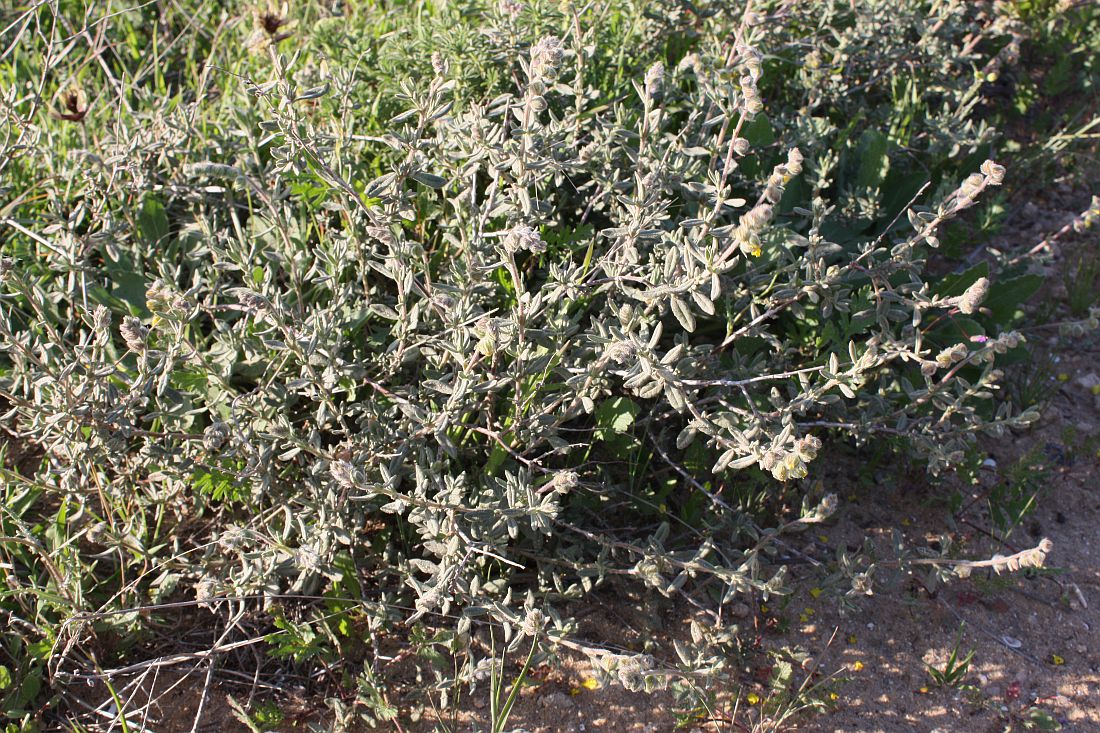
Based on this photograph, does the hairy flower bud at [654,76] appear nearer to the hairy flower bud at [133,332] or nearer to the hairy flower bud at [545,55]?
the hairy flower bud at [545,55]

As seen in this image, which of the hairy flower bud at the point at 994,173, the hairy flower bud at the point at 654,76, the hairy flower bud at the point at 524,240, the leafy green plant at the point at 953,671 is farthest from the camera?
the leafy green plant at the point at 953,671

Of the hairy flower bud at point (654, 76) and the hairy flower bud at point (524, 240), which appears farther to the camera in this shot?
the hairy flower bud at point (654, 76)

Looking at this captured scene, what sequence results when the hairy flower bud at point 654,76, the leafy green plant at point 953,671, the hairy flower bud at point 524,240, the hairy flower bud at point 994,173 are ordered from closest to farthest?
the hairy flower bud at point 524,240 < the hairy flower bud at point 994,173 < the hairy flower bud at point 654,76 < the leafy green plant at point 953,671

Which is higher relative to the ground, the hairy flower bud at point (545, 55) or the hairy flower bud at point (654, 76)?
the hairy flower bud at point (545, 55)

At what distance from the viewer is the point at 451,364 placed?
2.64m

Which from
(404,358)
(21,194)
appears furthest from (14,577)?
(21,194)

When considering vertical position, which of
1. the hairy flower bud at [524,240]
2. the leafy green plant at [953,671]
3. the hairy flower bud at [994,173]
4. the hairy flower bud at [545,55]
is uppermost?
the hairy flower bud at [545,55]

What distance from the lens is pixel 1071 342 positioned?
371 centimetres

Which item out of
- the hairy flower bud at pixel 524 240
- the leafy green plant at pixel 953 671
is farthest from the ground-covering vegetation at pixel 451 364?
the leafy green plant at pixel 953 671

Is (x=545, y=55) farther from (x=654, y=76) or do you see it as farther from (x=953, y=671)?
(x=953, y=671)

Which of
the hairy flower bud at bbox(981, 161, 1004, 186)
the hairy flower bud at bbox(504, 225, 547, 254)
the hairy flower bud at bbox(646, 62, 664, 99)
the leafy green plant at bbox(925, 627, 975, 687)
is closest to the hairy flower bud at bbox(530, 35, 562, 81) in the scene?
the hairy flower bud at bbox(646, 62, 664, 99)

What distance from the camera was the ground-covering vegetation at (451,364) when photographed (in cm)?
235

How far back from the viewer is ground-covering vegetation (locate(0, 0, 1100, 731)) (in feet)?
7.70

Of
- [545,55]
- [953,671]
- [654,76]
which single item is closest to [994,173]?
[654,76]
